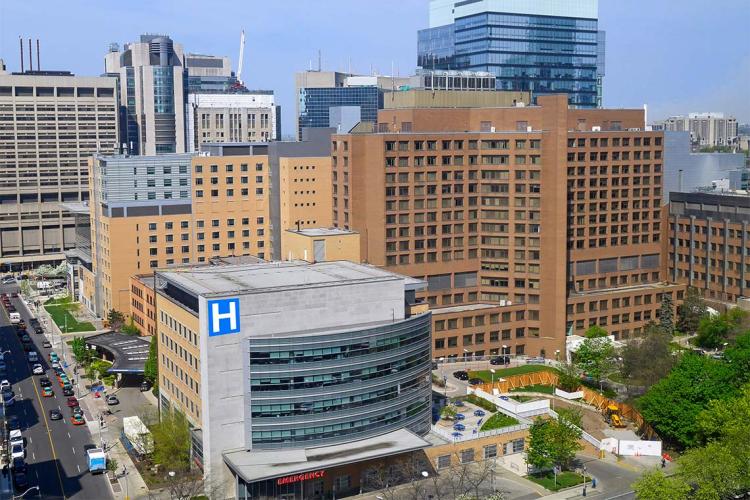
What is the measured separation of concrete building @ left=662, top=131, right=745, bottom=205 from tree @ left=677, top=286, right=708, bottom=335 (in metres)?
18.1

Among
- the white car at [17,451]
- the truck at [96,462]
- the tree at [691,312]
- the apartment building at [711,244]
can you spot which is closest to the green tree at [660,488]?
the truck at [96,462]

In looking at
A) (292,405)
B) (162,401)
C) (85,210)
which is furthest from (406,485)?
(85,210)

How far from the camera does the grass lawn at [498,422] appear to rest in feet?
330

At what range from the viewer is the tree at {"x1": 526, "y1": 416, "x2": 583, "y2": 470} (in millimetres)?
94500

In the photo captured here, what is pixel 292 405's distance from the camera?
87562mm

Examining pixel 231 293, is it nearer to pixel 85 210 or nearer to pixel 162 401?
pixel 162 401

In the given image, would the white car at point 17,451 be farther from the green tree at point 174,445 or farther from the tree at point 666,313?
the tree at point 666,313

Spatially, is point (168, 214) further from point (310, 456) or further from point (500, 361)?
point (310, 456)

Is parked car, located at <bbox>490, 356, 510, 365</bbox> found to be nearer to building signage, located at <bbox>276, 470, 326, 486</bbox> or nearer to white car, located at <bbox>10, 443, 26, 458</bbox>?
building signage, located at <bbox>276, 470, 326, 486</bbox>

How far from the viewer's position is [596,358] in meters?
125

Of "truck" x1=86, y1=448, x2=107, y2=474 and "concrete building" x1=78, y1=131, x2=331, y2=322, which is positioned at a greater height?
"concrete building" x1=78, y1=131, x2=331, y2=322

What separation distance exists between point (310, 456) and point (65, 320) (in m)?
95.5

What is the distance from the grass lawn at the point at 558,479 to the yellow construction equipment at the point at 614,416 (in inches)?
637

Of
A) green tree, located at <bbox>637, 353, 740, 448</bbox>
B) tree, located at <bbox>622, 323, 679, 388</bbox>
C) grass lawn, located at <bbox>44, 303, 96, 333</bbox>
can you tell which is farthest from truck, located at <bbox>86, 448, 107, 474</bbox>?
grass lawn, located at <bbox>44, 303, 96, 333</bbox>
